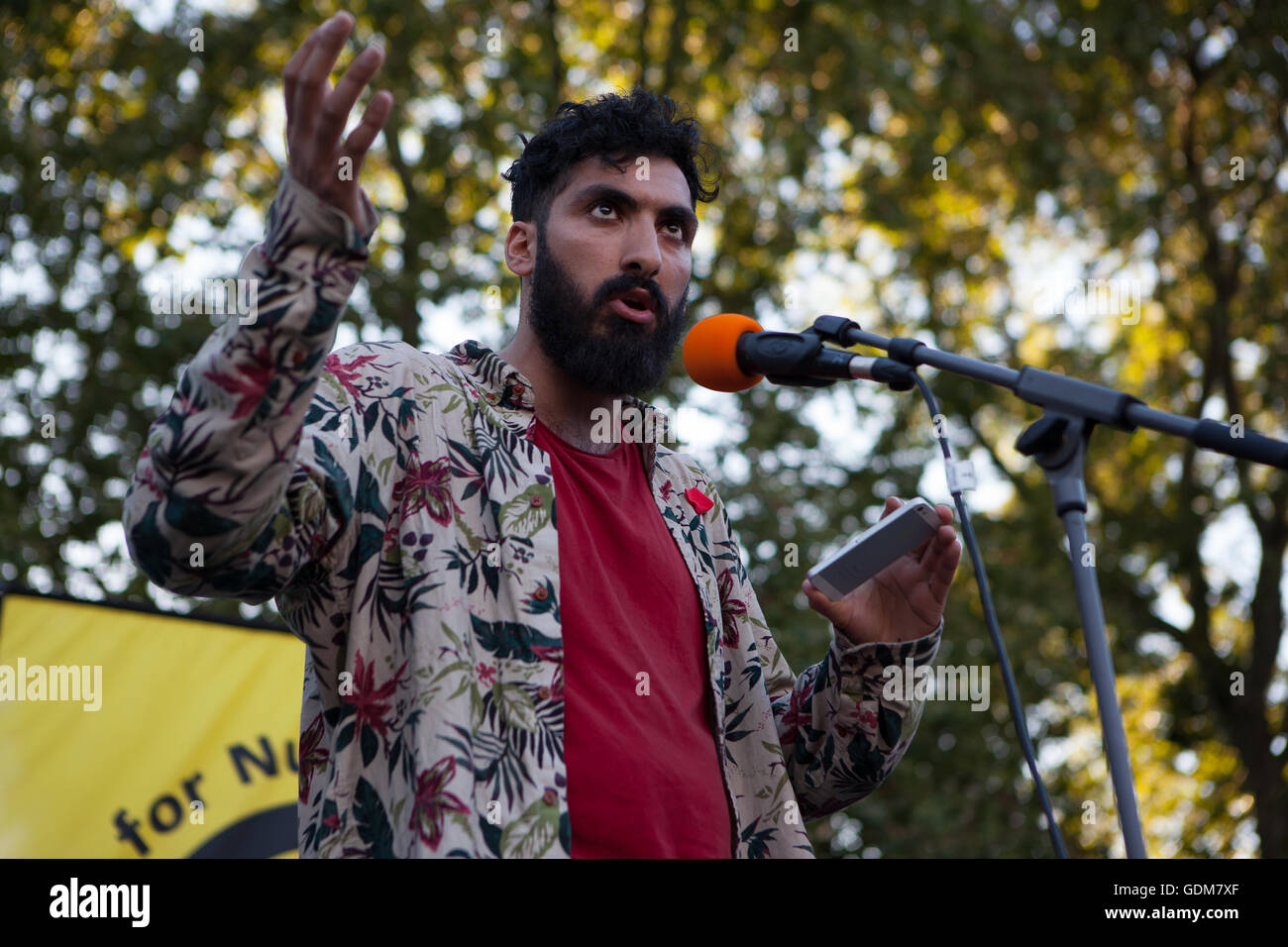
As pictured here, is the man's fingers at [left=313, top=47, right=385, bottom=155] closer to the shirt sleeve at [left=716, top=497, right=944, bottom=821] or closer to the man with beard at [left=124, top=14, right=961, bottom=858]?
the man with beard at [left=124, top=14, right=961, bottom=858]

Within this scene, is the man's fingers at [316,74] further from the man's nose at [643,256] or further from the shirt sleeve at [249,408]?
the man's nose at [643,256]

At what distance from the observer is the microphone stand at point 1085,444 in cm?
191

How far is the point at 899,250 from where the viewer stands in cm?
1088

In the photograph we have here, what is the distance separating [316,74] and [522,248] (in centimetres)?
139

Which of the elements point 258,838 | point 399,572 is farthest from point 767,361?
point 258,838

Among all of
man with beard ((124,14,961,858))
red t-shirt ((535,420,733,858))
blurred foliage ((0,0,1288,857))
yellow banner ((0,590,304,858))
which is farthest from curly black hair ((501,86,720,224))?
blurred foliage ((0,0,1288,857))

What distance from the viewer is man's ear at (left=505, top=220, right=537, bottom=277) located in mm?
3104

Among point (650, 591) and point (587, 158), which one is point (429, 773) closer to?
point (650, 591)

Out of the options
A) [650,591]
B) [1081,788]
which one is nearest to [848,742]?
[650,591]

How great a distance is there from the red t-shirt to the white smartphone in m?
0.32

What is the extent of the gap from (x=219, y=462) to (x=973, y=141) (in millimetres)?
10872

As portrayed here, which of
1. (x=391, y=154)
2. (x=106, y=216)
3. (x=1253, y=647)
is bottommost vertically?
(x=1253, y=647)

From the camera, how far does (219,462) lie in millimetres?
1852

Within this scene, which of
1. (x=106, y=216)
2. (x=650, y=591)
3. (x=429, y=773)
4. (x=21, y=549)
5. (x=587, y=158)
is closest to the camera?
(x=429, y=773)
